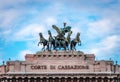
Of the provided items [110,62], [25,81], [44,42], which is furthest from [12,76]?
[110,62]

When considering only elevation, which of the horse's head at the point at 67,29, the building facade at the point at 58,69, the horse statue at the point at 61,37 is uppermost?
the horse's head at the point at 67,29

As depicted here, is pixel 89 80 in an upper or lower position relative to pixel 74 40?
lower

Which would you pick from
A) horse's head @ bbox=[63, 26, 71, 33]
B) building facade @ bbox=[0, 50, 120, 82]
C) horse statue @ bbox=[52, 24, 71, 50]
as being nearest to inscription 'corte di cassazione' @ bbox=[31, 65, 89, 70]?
building facade @ bbox=[0, 50, 120, 82]

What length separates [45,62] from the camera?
94.8 m

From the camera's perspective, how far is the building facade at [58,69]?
9381cm

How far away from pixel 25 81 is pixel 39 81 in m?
2.49

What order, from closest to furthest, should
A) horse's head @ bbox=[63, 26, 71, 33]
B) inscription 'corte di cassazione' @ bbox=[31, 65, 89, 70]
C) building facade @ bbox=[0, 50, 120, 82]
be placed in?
1. building facade @ bbox=[0, 50, 120, 82]
2. inscription 'corte di cassazione' @ bbox=[31, 65, 89, 70]
3. horse's head @ bbox=[63, 26, 71, 33]

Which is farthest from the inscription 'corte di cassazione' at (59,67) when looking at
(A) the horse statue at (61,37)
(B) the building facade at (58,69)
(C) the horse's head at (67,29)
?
(C) the horse's head at (67,29)

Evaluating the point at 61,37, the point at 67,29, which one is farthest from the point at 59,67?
the point at 67,29

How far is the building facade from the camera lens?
93.8 m

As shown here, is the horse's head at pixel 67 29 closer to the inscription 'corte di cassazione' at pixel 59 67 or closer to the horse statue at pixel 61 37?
the horse statue at pixel 61 37

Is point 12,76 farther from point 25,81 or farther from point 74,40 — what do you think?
point 74,40

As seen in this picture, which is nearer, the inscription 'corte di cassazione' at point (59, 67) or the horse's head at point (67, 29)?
the inscription 'corte di cassazione' at point (59, 67)

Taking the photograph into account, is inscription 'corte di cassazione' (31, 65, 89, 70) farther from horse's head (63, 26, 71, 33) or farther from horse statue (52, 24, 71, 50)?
horse's head (63, 26, 71, 33)
